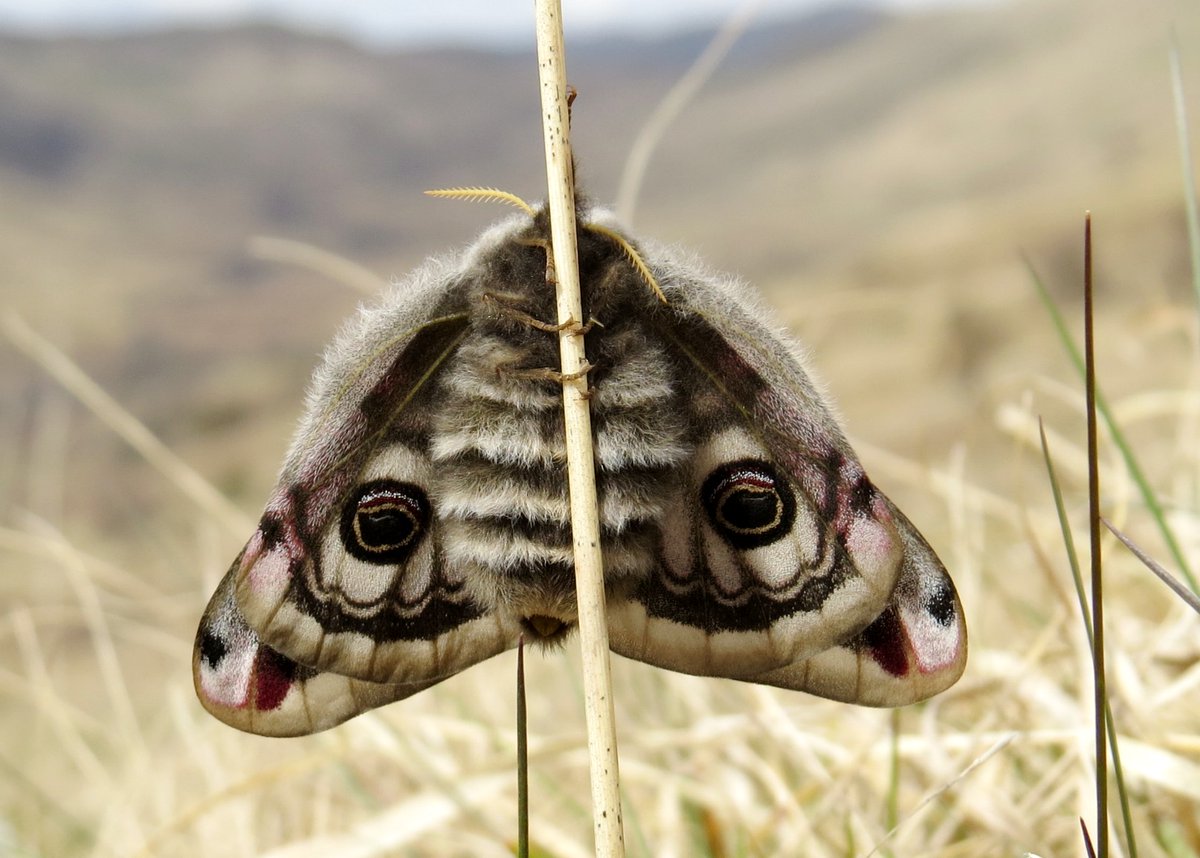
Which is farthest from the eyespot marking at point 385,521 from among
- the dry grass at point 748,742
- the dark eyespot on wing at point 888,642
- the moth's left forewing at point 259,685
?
the dry grass at point 748,742

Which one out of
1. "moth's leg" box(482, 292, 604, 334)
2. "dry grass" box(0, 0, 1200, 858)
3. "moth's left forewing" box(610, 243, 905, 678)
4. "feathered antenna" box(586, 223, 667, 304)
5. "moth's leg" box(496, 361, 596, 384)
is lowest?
"dry grass" box(0, 0, 1200, 858)

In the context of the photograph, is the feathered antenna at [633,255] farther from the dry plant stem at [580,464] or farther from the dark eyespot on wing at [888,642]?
the dark eyespot on wing at [888,642]

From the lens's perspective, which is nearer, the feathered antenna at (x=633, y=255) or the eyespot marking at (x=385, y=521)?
the feathered antenna at (x=633, y=255)

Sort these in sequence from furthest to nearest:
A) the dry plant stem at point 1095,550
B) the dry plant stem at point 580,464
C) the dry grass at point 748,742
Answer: the dry grass at point 748,742
the dry plant stem at point 580,464
the dry plant stem at point 1095,550

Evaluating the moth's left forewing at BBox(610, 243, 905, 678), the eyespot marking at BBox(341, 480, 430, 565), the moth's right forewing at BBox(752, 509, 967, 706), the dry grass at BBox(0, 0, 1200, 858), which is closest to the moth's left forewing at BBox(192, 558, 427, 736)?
the eyespot marking at BBox(341, 480, 430, 565)

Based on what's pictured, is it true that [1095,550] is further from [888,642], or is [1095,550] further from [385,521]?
[385,521]

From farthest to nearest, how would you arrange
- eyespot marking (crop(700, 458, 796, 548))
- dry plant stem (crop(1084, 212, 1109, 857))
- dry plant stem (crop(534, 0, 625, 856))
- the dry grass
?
the dry grass
eyespot marking (crop(700, 458, 796, 548))
dry plant stem (crop(534, 0, 625, 856))
dry plant stem (crop(1084, 212, 1109, 857))

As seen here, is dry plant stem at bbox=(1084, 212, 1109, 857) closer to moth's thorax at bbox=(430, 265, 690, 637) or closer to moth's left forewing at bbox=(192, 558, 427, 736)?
moth's thorax at bbox=(430, 265, 690, 637)

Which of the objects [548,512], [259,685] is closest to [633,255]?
[548,512]

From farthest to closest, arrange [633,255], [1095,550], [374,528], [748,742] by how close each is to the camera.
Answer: [748,742] → [374,528] → [633,255] → [1095,550]
